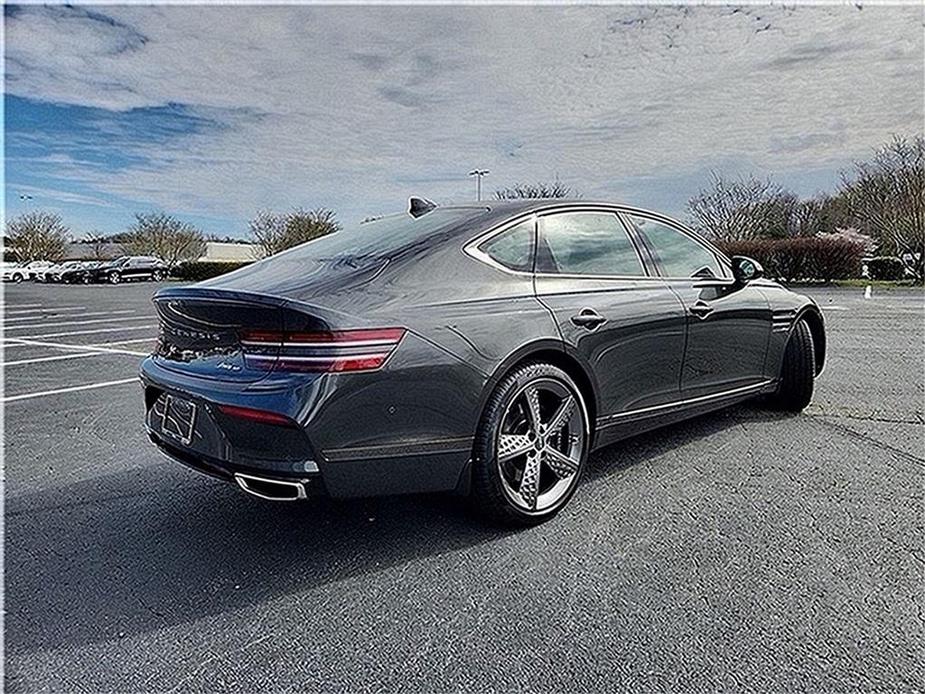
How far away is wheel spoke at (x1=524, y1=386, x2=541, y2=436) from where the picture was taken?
9.28 feet

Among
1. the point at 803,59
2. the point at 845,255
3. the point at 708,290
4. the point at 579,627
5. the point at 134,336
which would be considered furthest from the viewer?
the point at 845,255

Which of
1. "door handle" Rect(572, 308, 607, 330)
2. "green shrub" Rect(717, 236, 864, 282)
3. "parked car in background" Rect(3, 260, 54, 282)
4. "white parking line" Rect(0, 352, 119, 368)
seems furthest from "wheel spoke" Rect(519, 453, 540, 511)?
"parked car in background" Rect(3, 260, 54, 282)

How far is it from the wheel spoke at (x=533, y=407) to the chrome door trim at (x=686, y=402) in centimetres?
43

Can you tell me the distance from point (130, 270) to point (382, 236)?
3823cm

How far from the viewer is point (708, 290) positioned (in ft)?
12.6

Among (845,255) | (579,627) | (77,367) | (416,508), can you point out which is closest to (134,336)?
(77,367)

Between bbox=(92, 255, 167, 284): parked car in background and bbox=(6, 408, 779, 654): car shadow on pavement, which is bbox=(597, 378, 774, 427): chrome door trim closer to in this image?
bbox=(6, 408, 779, 654): car shadow on pavement

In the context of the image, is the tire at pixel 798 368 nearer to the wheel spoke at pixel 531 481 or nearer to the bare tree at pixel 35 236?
the wheel spoke at pixel 531 481

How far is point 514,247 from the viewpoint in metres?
2.99

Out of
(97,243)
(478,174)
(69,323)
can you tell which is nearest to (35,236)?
(97,243)

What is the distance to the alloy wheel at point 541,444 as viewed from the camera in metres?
2.80

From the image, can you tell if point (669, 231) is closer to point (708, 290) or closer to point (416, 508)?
point (708, 290)

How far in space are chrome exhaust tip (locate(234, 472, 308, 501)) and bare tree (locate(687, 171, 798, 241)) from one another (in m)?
35.0

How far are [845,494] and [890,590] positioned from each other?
93cm
